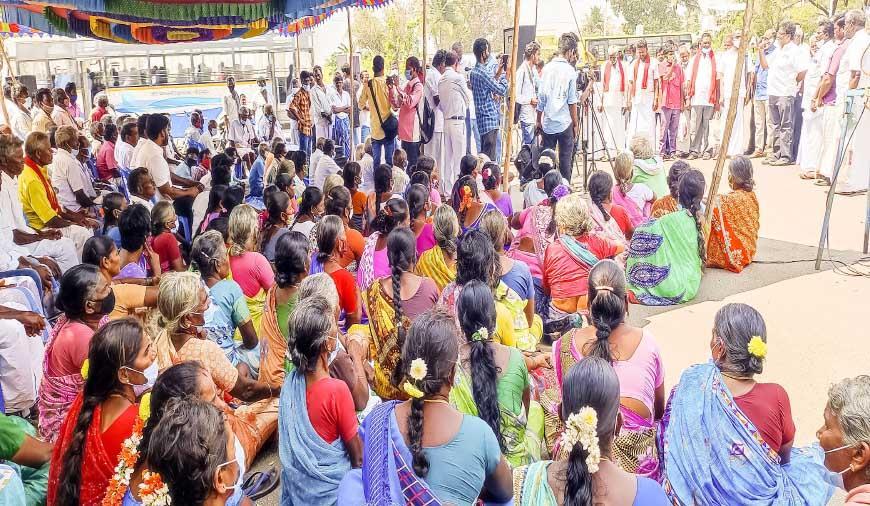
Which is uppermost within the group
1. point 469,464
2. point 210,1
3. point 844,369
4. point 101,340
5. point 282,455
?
point 210,1

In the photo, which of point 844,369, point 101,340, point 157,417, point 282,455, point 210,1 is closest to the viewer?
point 157,417

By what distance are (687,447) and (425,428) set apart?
42.5 inches

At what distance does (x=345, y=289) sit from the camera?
4211 mm

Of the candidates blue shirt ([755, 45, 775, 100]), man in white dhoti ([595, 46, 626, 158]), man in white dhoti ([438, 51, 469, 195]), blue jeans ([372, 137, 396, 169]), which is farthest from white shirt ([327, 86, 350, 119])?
blue shirt ([755, 45, 775, 100])

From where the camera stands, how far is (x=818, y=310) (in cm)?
546

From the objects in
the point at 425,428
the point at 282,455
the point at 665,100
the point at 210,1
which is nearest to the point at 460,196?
the point at 210,1

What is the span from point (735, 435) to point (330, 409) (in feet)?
4.82

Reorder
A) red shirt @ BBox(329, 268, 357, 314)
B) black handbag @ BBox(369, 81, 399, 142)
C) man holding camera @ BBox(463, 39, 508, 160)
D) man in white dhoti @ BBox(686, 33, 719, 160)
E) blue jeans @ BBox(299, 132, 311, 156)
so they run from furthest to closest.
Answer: blue jeans @ BBox(299, 132, 311, 156) → man in white dhoti @ BBox(686, 33, 719, 160) → black handbag @ BBox(369, 81, 399, 142) → man holding camera @ BBox(463, 39, 508, 160) → red shirt @ BBox(329, 268, 357, 314)

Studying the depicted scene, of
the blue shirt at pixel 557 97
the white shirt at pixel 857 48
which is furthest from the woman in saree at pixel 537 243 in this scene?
the white shirt at pixel 857 48

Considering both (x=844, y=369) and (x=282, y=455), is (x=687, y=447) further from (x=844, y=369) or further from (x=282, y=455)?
(x=844, y=369)

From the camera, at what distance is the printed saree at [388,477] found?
2.27m

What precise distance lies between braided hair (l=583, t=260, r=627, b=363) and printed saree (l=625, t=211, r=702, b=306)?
2.59 m

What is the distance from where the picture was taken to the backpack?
30.6 feet

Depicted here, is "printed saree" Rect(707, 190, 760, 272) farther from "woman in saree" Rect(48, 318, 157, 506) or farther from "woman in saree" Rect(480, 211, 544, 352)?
"woman in saree" Rect(48, 318, 157, 506)
